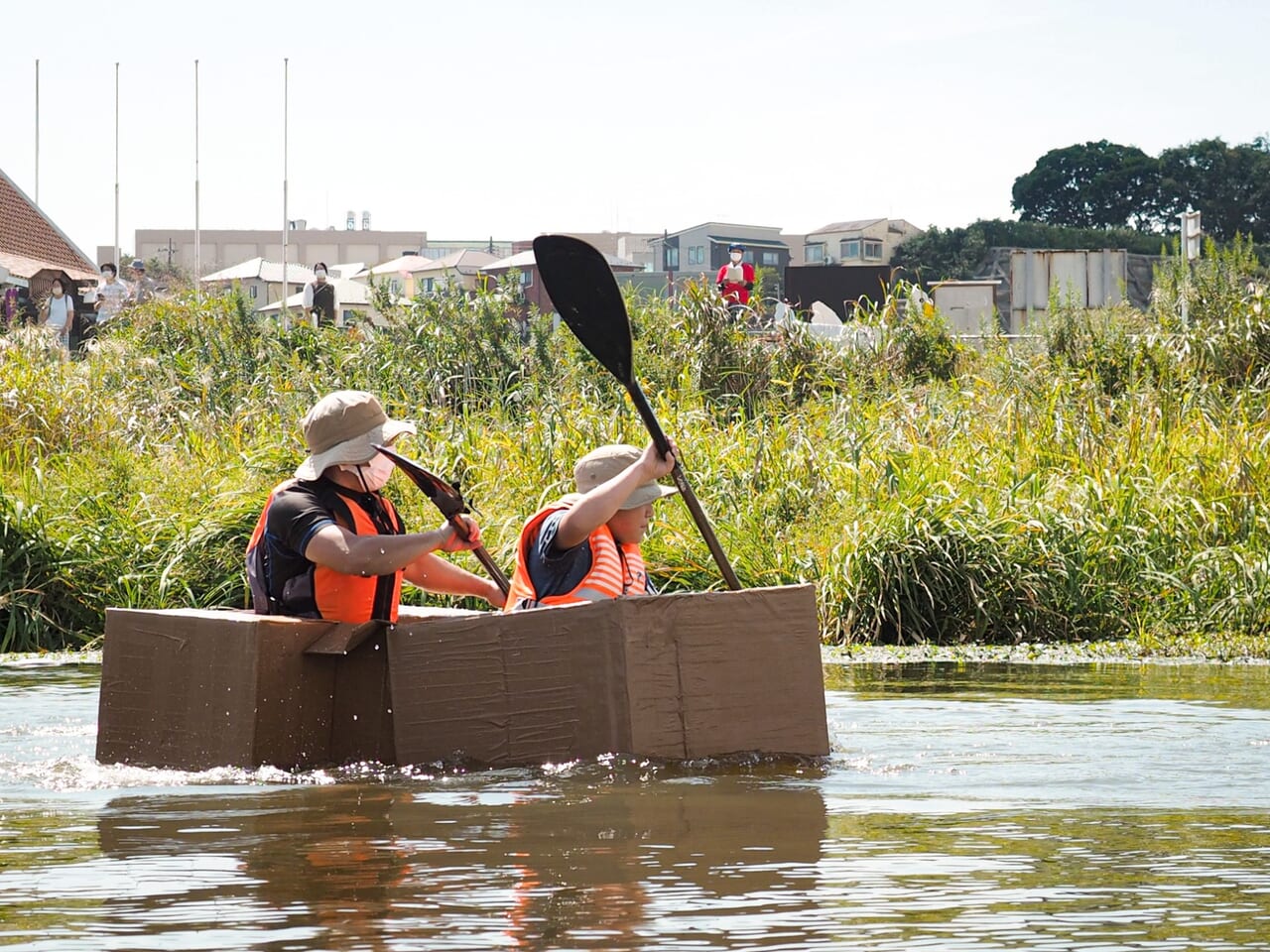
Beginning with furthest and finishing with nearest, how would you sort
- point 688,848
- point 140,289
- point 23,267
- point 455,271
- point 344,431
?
point 455,271
point 23,267
point 140,289
point 344,431
point 688,848

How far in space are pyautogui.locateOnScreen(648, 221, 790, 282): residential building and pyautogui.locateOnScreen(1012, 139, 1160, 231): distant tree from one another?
46.6 ft

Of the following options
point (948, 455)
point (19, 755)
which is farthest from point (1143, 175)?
point (19, 755)

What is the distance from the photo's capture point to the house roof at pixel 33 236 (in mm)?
40031

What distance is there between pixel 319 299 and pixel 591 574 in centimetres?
1552

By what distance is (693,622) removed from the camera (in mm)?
5426

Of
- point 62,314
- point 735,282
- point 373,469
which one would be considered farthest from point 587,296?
point 62,314

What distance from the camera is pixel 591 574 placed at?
6.00 metres

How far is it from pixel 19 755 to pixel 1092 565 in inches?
238

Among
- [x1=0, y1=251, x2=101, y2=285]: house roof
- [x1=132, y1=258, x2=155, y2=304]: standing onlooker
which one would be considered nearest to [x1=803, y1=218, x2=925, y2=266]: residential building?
[x1=0, y1=251, x2=101, y2=285]: house roof

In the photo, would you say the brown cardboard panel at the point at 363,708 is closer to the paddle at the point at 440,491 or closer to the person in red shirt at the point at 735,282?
the paddle at the point at 440,491

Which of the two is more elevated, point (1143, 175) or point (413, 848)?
point (1143, 175)

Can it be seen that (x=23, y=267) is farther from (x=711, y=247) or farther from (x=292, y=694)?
(x=711, y=247)

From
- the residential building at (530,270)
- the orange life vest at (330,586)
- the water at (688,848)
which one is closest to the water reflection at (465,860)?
the water at (688,848)

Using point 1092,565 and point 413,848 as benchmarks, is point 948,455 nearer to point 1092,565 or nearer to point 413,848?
point 1092,565
